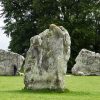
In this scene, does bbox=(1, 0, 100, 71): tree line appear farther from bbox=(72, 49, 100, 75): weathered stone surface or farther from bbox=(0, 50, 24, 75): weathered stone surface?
bbox=(0, 50, 24, 75): weathered stone surface

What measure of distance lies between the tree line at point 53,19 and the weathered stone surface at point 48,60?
112 ft

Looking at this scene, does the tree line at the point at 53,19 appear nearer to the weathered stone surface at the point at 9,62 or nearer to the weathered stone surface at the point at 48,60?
the weathered stone surface at the point at 9,62

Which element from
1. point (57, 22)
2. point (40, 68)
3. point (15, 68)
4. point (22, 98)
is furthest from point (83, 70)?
point (22, 98)

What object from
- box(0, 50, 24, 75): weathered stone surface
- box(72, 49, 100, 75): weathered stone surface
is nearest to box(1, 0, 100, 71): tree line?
box(72, 49, 100, 75): weathered stone surface

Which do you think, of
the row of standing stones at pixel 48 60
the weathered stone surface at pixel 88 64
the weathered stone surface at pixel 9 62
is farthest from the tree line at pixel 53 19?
the row of standing stones at pixel 48 60

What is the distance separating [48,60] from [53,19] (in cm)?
3587

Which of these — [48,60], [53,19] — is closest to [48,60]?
[48,60]

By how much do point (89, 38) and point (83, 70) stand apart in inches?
674

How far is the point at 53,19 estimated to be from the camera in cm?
5622

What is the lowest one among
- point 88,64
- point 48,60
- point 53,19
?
point 48,60

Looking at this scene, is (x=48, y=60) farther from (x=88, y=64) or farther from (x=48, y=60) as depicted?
(x=88, y=64)

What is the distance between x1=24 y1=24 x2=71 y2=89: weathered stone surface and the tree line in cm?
3416

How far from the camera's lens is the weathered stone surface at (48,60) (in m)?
20.3

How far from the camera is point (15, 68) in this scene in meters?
38.9
